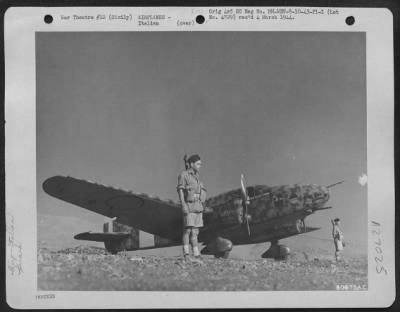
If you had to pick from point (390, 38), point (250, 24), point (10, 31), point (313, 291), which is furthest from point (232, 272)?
point (10, 31)

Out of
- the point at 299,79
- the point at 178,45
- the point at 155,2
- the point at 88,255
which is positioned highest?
the point at 155,2

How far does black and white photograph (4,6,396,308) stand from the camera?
210cm

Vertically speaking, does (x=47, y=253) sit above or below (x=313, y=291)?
above

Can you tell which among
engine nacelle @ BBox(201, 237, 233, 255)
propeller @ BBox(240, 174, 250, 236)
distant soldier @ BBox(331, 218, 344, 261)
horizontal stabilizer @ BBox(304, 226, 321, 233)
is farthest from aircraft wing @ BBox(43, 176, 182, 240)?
distant soldier @ BBox(331, 218, 344, 261)

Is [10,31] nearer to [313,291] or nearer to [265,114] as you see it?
[265,114]

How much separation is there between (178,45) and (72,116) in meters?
0.51

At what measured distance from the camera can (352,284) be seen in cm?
210

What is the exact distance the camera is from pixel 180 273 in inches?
82.6

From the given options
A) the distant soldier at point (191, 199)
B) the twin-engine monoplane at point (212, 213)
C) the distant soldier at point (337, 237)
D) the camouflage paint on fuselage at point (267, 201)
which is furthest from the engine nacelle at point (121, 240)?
the distant soldier at point (337, 237)

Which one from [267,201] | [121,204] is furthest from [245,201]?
[121,204]

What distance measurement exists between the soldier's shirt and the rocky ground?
24 centimetres

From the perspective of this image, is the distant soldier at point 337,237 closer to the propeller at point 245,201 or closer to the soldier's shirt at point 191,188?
the propeller at point 245,201

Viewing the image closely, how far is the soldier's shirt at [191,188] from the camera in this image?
2111mm

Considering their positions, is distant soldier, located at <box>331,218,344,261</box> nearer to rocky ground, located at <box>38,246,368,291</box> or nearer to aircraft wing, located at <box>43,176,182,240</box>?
rocky ground, located at <box>38,246,368,291</box>
